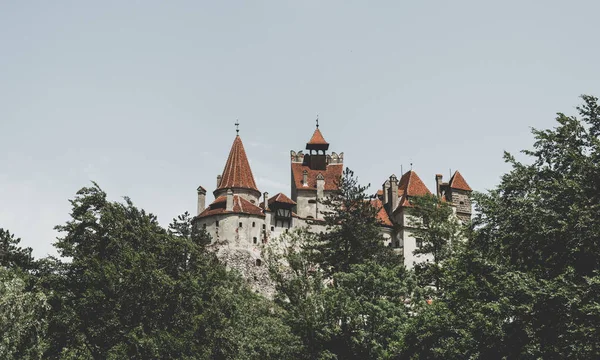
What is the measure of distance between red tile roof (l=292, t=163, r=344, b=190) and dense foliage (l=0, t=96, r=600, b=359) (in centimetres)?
4243

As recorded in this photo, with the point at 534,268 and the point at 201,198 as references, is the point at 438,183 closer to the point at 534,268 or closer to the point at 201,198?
the point at 201,198

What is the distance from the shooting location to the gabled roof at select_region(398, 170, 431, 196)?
260ft

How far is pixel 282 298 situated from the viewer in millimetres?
53219

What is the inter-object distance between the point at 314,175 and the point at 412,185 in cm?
1166

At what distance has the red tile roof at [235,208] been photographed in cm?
7612

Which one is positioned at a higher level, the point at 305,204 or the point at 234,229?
the point at 305,204

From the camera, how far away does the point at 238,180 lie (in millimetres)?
79688

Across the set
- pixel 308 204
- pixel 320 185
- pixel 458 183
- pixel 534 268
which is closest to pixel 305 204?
pixel 308 204

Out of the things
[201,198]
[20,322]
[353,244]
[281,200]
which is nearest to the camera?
[20,322]

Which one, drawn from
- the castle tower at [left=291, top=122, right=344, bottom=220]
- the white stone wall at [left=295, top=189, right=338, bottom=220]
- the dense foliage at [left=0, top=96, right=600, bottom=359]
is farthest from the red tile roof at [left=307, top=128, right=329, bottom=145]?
the dense foliage at [left=0, top=96, right=600, bottom=359]

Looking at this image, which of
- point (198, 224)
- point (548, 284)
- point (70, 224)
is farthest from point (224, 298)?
point (198, 224)

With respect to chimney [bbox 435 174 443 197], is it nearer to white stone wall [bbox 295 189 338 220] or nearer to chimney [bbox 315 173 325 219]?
white stone wall [bbox 295 189 338 220]

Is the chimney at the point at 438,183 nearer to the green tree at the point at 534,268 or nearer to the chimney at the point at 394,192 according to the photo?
the chimney at the point at 394,192

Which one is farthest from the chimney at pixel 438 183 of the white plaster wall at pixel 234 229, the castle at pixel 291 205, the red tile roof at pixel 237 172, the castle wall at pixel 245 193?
the white plaster wall at pixel 234 229
